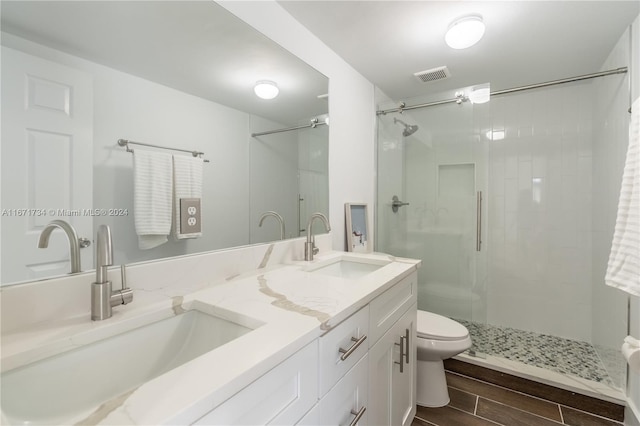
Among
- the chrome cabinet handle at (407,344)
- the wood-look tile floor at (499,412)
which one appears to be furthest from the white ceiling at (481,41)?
the wood-look tile floor at (499,412)

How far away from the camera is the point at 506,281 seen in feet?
8.66

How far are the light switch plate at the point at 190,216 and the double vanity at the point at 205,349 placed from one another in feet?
0.37

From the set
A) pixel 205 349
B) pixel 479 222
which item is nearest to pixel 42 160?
pixel 205 349

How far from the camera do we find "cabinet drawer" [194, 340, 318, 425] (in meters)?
0.49

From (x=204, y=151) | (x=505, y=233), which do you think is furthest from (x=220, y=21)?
(x=505, y=233)

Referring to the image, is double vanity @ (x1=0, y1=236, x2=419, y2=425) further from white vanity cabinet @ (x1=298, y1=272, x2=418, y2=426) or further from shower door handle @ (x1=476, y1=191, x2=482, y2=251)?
shower door handle @ (x1=476, y1=191, x2=482, y2=251)

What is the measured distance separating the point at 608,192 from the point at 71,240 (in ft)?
9.55

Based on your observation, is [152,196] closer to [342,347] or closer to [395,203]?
[342,347]

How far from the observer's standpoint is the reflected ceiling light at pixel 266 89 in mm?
1367

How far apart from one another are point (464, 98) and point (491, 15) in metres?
0.81

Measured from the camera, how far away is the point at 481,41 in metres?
1.74

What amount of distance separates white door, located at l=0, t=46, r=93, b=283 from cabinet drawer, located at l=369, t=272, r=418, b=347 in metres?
0.91

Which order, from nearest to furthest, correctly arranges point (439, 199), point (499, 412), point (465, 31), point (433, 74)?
point (465, 31) → point (499, 412) → point (433, 74) → point (439, 199)

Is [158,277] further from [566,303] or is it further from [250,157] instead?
[566,303]
